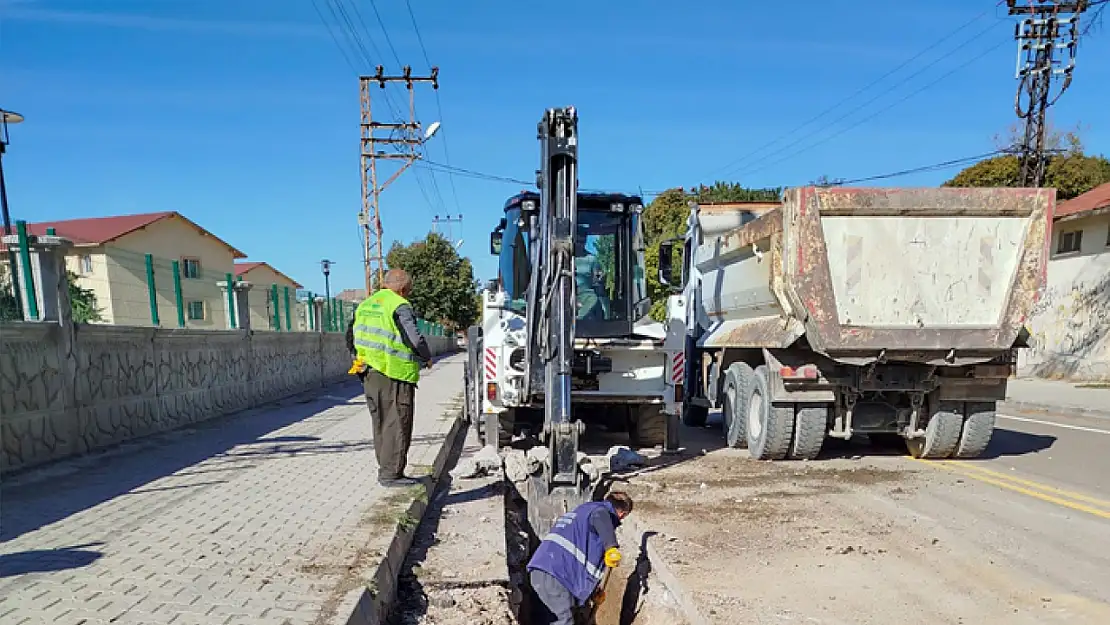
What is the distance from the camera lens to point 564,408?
17.1ft

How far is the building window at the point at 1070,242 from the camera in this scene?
55.9ft

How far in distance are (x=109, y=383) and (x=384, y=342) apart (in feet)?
12.8

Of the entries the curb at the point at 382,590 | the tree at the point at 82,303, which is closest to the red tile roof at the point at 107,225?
the tree at the point at 82,303

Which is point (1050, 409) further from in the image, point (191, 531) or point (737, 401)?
point (191, 531)

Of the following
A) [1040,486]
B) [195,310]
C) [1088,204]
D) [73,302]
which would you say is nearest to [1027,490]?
[1040,486]

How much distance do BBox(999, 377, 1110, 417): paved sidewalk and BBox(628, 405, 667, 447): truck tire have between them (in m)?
8.23

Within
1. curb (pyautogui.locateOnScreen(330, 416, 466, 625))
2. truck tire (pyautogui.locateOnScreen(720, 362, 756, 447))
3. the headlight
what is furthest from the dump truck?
curb (pyautogui.locateOnScreen(330, 416, 466, 625))

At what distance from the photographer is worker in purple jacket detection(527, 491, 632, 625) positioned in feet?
12.1

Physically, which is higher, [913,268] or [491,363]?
[913,268]

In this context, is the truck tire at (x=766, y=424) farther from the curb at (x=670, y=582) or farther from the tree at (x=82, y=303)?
the tree at (x=82, y=303)

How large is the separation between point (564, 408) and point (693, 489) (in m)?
1.85

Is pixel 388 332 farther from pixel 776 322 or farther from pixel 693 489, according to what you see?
pixel 776 322

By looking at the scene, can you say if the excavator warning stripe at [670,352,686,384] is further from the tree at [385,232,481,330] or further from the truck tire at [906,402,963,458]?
the tree at [385,232,481,330]

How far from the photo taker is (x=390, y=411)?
522cm
